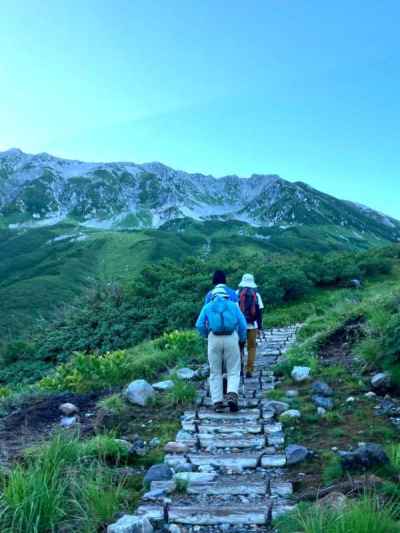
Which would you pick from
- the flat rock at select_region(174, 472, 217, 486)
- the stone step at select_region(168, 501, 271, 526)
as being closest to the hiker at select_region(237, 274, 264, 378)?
the flat rock at select_region(174, 472, 217, 486)

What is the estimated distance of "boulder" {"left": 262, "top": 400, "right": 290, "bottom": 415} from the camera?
26.4 ft

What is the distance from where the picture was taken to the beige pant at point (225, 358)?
27.3 feet

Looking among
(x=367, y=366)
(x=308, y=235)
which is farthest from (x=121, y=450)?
(x=308, y=235)

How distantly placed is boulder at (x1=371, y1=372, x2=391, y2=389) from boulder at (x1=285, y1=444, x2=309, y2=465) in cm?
263

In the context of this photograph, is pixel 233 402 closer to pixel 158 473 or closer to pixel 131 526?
pixel 158 473

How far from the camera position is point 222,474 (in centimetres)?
592

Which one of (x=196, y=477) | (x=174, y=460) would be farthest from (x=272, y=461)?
(x=174, y=460)

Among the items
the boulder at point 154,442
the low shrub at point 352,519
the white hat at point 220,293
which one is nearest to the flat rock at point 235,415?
the boulder at point 154,442

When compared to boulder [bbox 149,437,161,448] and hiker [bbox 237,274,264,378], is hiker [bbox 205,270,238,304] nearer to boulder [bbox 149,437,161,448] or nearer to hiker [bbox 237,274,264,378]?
hiker [bbox 237,274,264,378]

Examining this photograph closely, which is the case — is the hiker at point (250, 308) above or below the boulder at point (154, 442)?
above

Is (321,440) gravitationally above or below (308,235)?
below

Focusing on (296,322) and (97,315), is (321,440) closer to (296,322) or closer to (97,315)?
(296,322)

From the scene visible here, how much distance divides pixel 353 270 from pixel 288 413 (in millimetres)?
22325

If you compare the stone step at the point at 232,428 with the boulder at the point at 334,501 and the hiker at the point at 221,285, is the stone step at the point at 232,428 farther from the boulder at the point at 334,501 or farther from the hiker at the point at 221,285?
the boulder at the point at 334,501
